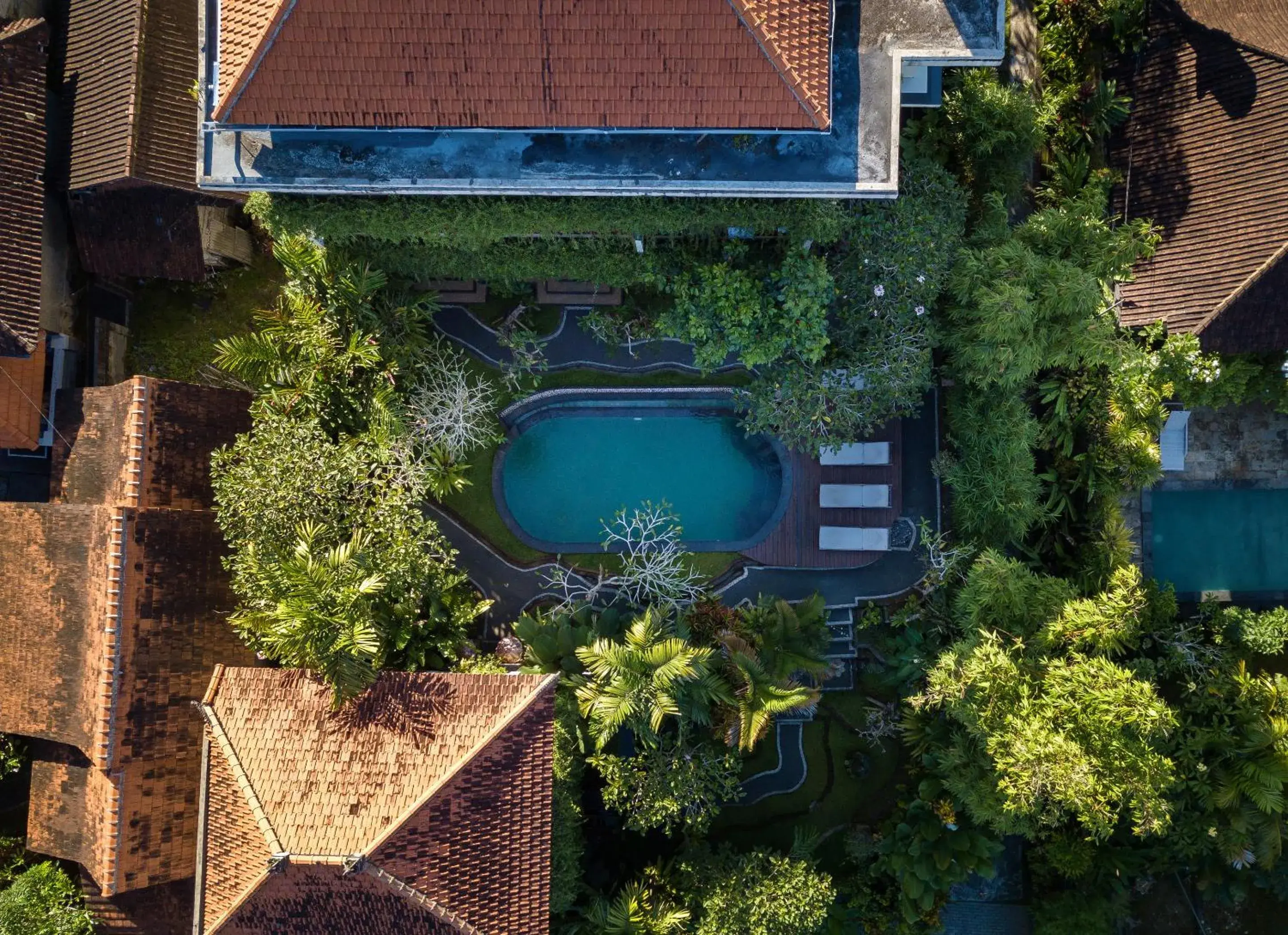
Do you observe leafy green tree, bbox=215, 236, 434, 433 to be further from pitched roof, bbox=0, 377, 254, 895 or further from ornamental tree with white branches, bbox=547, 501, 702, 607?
ornamental tree with white branches, bbox=547, 501, 702, 607

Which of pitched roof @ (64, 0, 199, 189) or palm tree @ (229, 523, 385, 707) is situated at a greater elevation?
pitched roof @ (64, 0, 199, 189)

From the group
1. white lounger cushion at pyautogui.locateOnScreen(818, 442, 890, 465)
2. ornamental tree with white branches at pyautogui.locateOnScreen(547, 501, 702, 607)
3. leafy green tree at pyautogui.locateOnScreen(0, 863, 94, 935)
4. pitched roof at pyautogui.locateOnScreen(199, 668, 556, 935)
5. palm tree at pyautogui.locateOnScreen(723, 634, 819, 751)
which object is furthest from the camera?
white lounger cushion at pyautogui.locateOnScreen(818, 442, 890, 465)

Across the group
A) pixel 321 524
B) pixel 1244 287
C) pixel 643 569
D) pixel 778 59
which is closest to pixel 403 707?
pixel 321 524

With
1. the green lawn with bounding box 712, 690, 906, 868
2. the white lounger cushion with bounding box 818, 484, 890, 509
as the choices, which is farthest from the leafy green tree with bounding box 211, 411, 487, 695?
the green lawn with bounding box 712, 690, 906, 868

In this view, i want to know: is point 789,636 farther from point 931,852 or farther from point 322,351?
point 322,351

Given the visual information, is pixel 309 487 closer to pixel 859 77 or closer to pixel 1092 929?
pixel 859 77

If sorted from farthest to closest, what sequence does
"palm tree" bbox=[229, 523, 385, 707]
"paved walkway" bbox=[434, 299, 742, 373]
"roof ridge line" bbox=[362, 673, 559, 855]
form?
"paved walkway" bbox=[434, 299, 742, 373], "palm tree" bbox=[229, 523, 385, 707], "roof ridge line" bbox=[362, 673, 559, 855]

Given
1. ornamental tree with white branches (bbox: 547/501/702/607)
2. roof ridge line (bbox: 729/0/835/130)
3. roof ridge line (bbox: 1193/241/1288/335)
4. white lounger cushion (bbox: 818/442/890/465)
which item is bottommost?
ornamental tree with white branches (bbox: 547/501/702/607)
